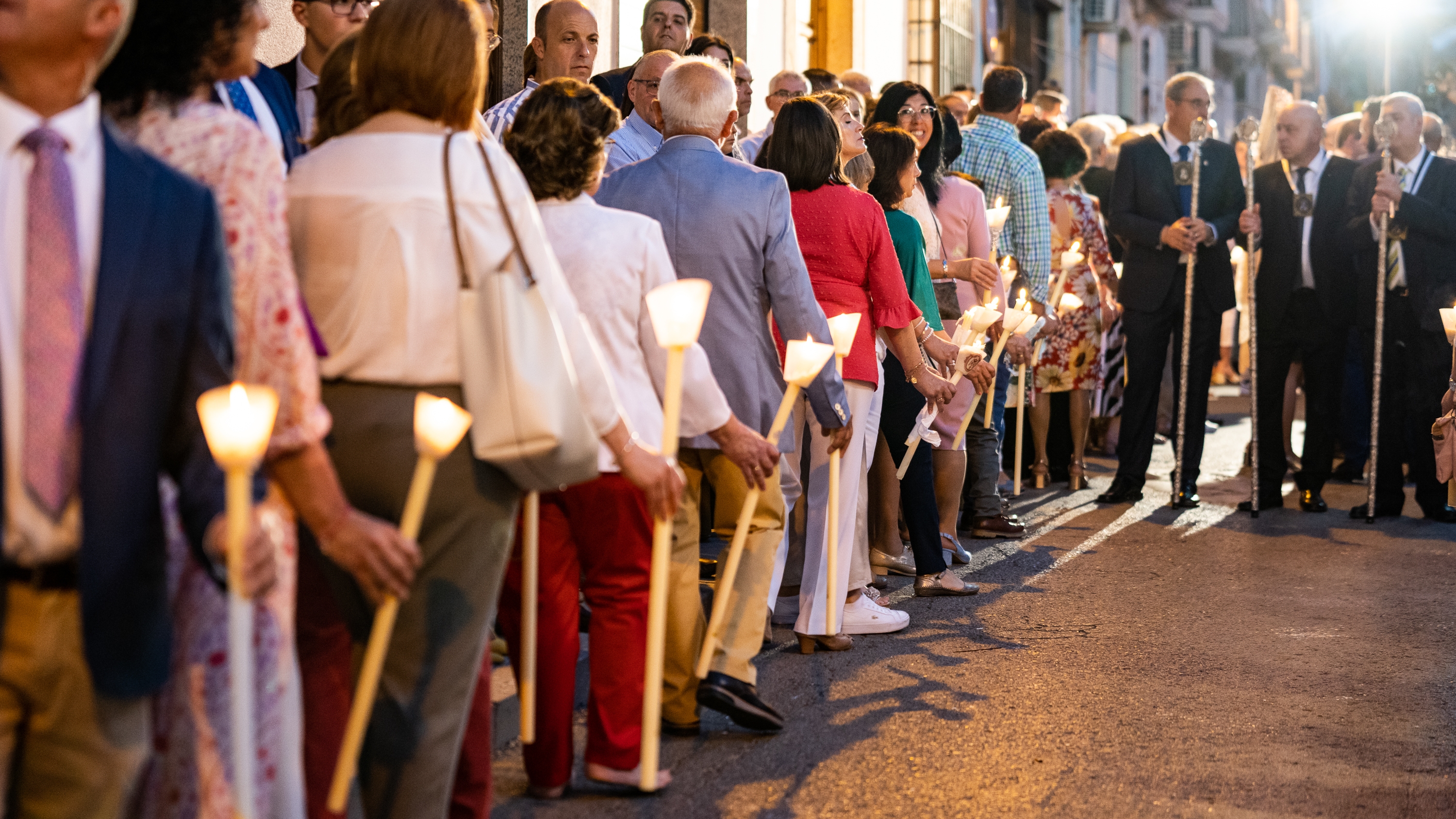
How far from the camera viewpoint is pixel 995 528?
29.8ft

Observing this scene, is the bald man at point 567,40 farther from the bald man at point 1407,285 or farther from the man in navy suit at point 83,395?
the bald man at point 1407,285

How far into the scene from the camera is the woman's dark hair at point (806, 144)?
19.5 feet

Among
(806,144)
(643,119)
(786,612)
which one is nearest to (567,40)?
(643,119)

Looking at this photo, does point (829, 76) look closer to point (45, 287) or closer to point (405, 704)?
point (405, 704)

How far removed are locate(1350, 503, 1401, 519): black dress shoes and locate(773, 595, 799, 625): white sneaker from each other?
15.7 ft

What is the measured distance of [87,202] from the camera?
7.59ft

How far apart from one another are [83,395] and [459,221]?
99cm

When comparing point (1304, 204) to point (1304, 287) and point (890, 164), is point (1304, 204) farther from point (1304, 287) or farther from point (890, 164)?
point (890, 164)

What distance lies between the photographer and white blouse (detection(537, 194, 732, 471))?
13.9 ft

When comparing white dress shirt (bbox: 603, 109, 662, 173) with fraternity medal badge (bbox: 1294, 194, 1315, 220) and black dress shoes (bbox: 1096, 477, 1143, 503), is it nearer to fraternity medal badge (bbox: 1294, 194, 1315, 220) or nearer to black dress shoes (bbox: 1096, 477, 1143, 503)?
black dress shoes (bbox: 1096, 477, 1143, 503)

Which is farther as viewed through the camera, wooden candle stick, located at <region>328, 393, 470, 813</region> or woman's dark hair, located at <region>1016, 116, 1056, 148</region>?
woman's dark hair, located at <region>1016, 116, 1056, 148</region>

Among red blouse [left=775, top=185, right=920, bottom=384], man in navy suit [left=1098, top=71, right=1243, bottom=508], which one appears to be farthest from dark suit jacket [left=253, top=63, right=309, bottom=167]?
man in navy suit [left=1098, top=71, right=1243, bottom=508]

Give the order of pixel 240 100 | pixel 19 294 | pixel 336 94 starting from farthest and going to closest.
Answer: pixel 240 100, pixel 336 94, pixel 19 294

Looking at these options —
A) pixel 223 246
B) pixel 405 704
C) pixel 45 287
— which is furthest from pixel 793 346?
pixel 45 287
